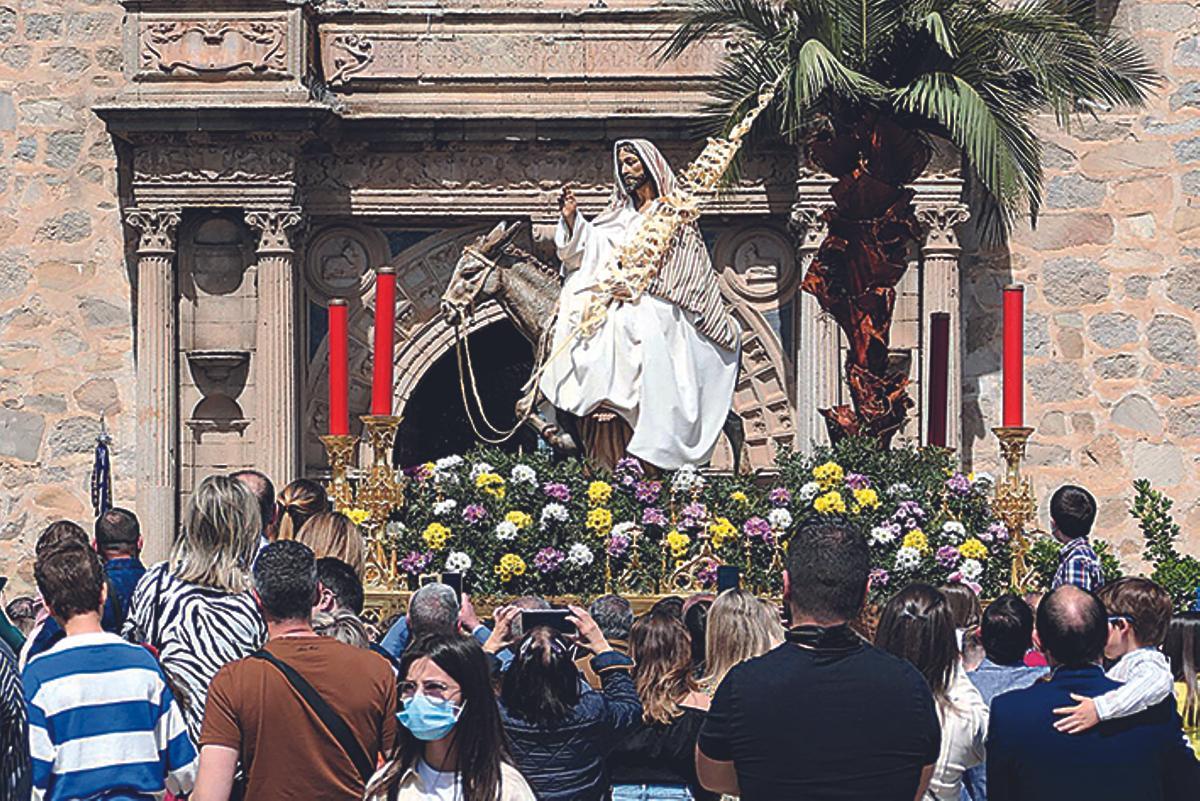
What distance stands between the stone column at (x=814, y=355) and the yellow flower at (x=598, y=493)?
4.73 metres

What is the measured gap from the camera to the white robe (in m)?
11.8

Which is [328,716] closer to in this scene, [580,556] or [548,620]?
[548,620]

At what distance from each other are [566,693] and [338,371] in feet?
16.9

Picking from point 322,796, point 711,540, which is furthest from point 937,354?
point 322,796

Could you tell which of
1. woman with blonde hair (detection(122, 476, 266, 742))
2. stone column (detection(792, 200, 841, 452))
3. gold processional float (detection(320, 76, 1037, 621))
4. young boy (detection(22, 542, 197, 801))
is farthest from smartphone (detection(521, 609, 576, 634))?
stone column (detection(792, 200, 841, 452))

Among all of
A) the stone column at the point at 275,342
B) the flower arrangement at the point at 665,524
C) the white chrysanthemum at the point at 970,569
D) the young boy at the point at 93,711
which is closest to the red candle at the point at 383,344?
the flower arrangement at the point at 665,524

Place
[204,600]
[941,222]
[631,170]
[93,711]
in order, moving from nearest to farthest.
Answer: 1. [93,711]
2. [204,600]
3. [631,170]
4. [941,222]

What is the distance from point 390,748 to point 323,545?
2608 millimetres

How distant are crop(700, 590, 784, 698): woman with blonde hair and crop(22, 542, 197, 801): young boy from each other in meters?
1.64

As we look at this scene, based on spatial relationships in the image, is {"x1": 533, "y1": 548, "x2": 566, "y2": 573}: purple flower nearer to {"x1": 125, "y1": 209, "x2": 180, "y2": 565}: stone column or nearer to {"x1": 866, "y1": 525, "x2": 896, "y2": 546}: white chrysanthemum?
{"x1": 866, "y1": 525, "x2": 896, "y2": 546}: white chrysanthemum

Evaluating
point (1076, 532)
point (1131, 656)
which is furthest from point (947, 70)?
point (1131, 656)

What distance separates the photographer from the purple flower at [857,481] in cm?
1119

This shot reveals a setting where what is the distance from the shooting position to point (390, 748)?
19.4ft

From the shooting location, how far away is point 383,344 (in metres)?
11.1
